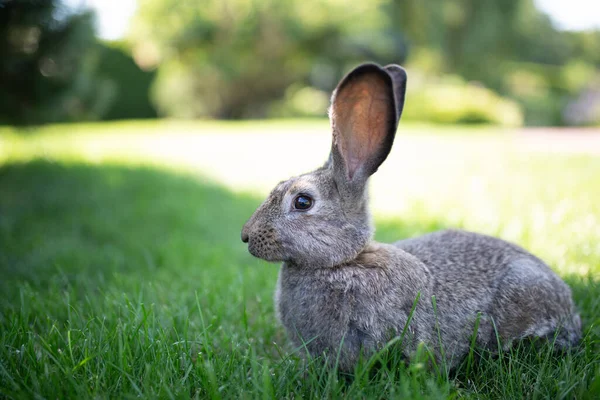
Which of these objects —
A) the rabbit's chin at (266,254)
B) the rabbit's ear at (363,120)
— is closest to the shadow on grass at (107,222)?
the rabbit's chin at (266,254)

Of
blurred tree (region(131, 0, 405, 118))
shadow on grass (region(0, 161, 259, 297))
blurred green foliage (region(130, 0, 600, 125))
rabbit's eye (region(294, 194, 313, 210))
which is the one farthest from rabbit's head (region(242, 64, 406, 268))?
blurred tree (region(131, 0, 405, 118))

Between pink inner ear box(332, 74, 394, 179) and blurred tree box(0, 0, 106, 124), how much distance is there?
20.1 ft

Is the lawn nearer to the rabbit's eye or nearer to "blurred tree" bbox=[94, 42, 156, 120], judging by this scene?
the rabbit's eye

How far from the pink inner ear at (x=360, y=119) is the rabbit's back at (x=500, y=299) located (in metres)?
0.74

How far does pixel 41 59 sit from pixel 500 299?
24.8 ft

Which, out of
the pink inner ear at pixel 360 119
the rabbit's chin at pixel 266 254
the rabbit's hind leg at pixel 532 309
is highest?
the pink inner ear at pixel 360 119

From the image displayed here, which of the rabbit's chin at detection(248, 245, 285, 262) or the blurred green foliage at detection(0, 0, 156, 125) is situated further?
the blurred green foliage at detection(0, 0, 156, 125)

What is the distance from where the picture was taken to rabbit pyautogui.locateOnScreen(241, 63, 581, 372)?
210cm

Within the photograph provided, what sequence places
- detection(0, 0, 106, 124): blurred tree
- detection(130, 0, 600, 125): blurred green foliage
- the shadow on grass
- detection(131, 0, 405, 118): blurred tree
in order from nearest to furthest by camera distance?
the shadow on grass
detection(0, 0, 106, 124): blurred tree
detection(130, 0, 600, 125): blurred green foliage
detection(131, 0, 405, 118): blurred tree

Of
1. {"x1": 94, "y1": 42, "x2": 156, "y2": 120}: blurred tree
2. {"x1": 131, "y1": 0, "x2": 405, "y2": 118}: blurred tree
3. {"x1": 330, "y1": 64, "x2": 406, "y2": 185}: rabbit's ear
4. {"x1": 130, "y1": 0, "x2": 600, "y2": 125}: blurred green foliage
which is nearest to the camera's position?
{"x1": 330, "y1": 64, "x2": 406, "y2": 185}: rabbit's ear

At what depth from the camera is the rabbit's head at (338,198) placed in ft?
7.05

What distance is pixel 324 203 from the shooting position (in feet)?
7.30

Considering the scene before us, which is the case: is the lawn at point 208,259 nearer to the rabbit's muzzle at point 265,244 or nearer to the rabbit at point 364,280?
the rabbit at point 364,280

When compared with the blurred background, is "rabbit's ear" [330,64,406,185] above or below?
below
